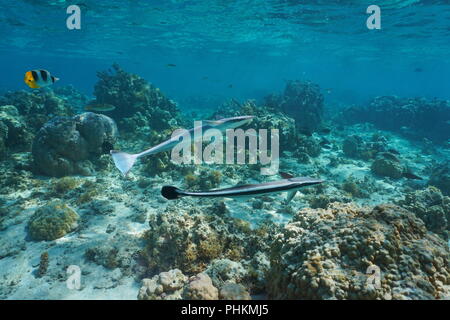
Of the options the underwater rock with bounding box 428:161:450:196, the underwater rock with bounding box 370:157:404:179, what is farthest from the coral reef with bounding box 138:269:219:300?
the underwater rock with bounding box 428:161:450:196

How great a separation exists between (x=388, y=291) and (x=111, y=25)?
35.6m

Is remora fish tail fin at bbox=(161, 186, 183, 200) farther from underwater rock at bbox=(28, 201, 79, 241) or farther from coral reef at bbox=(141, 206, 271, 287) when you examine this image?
underwater rock at bbox=(28, 201, 79, 241)

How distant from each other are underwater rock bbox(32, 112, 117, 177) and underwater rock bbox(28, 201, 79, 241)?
3.05 meters

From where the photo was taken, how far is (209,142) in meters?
12.4

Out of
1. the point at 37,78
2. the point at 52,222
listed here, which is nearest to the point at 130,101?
the point at 37,78

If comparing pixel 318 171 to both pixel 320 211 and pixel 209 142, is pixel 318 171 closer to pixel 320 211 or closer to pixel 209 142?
pixel 209 142

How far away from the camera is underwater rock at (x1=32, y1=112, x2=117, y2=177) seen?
933 cm

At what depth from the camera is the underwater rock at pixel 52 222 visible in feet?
20.6

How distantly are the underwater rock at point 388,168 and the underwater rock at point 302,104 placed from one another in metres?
7.75

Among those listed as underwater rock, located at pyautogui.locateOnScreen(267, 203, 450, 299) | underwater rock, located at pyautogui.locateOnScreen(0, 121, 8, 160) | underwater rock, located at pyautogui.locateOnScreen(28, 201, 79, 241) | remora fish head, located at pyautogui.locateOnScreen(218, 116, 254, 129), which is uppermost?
remora fish head, located at pyautogui.locateOnScreen(218, 116, 254, 129)

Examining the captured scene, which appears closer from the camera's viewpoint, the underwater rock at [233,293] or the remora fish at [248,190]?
the remora fish at [248,190]

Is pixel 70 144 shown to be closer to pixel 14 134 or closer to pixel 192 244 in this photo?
pixel 14 134

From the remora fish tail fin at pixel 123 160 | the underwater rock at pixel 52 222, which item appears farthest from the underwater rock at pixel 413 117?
the underwater rock at pixel 52 222

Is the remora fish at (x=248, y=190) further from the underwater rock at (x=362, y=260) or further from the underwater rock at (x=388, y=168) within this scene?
the underwater rock at (x=388, y=168)
